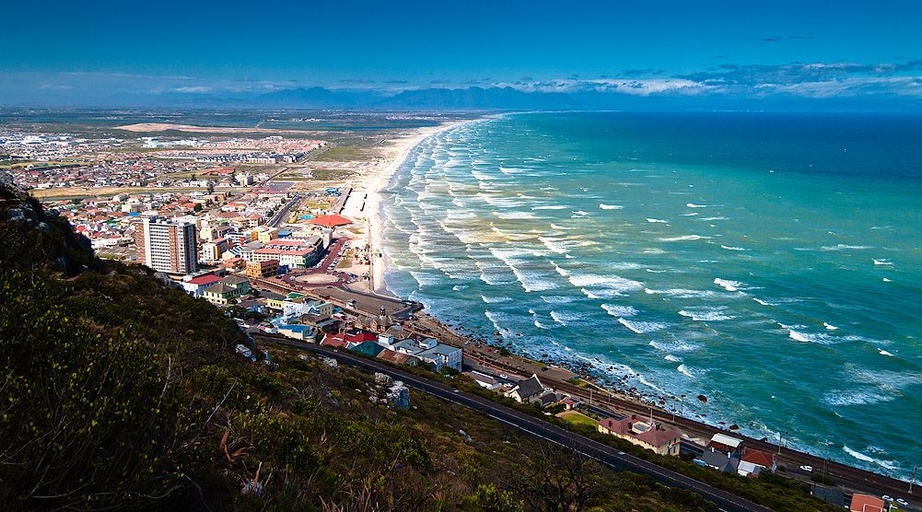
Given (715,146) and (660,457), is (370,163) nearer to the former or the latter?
(715,146)

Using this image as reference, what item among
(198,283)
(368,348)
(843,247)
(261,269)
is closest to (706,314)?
(368,348)

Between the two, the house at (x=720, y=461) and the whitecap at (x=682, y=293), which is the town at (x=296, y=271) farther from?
the whitecap at (x=682, y=293)

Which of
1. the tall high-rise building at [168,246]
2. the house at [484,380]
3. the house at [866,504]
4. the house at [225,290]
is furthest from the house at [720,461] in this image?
the tall high-rise building at [168,246]

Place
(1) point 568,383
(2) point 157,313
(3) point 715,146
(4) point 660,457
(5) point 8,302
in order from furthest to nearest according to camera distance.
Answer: (3) point 715,146 < (1) point 568,383 < (4) point 660,457 < (2) point 157,313 < (5) point 8,302

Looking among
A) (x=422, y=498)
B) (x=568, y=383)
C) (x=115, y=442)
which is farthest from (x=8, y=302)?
(x=568, y=383)

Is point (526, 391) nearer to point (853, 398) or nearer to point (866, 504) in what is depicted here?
point (866, 504)

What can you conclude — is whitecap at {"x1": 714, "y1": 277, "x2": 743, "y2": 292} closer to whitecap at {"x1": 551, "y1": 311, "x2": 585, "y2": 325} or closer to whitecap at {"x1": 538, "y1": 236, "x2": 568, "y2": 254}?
whitecap at {"x1": 551, "y1": 311, "x2": 585, "y2": 325}

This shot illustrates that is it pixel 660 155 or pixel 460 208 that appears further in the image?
pixel 660 155
